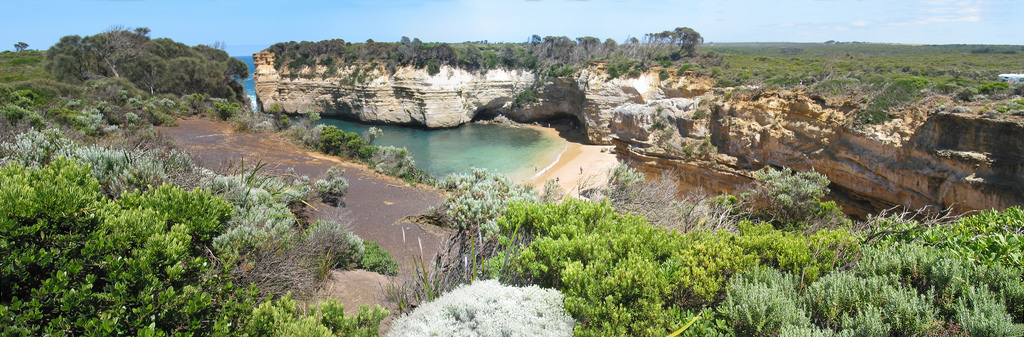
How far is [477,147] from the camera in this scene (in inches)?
1257

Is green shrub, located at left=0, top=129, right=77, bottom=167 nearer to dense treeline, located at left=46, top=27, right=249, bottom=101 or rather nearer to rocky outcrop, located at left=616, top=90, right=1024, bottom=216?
rocky outcrop, located at left=616, top=90, right=1024, bottom=216

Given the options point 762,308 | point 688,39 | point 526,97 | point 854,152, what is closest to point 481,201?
point 762,308

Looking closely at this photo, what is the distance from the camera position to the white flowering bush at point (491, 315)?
10.6 feet

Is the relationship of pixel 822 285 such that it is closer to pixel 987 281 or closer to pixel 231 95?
pixel 987 281

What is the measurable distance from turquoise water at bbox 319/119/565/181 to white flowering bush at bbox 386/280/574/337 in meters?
19.4

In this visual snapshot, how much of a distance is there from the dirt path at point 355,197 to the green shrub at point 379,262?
221 mm

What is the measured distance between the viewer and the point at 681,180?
16.9m

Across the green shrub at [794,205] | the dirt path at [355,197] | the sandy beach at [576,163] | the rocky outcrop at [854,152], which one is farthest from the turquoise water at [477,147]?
the green shrub at [794,205]

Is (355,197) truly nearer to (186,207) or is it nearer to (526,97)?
(186,207)

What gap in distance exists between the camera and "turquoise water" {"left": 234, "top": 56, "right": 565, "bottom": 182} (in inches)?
1051

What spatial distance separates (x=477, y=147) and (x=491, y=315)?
94.4 ft

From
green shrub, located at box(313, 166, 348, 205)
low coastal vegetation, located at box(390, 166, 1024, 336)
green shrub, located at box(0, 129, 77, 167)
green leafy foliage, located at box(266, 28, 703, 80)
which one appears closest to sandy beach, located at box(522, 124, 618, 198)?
green leafy foliage, located at box(266, 28, 703, 80)

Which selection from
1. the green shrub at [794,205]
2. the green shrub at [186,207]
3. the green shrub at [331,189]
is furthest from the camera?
the green shrub at [331,189]

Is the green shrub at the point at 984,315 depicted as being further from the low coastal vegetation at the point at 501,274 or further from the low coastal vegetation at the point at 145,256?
the low coastal vegetation at the point at 145,256
